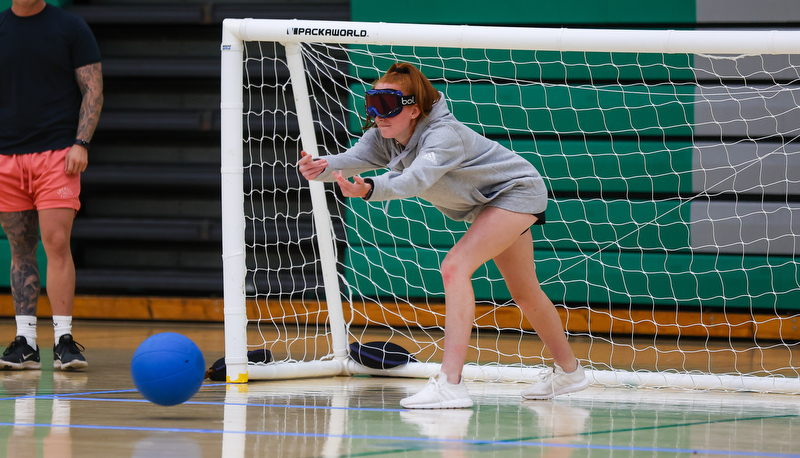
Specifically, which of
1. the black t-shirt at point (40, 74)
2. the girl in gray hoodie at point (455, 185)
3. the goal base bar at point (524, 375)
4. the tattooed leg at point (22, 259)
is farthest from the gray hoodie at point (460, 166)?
the tattooed leg at point (22, 259)

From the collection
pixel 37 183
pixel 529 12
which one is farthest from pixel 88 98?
pixel 529 12

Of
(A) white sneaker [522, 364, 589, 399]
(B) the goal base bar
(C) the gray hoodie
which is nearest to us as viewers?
(C) the gray hoodie

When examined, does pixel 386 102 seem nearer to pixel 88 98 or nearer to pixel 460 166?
pixel 460 166

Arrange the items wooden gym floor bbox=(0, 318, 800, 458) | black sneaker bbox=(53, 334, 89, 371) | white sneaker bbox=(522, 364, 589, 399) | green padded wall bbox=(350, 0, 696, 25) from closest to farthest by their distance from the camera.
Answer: wooden gym floor bbox=(0, 318, 800, 458) < white sneaker bbox=(522, 364, 589, 399) < black sneaker bbox=(53, 334, 89, 371) < green padded wall bbox=(350, 0, 696, 25)

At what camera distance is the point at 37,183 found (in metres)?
4.47

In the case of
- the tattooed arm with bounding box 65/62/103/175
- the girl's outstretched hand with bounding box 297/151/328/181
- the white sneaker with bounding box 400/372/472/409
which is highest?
the tattooed arm with bounding box 65/62/103/175

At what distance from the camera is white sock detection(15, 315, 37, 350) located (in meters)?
4.42

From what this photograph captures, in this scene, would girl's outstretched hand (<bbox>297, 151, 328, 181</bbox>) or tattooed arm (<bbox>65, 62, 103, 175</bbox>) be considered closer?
girl's outstretched hand (<bbox>297, 151, 328, 181</bbox>)

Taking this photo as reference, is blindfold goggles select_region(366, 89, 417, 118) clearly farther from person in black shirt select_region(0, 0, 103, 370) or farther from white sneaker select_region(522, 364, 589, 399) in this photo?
person in black shirt select_region(0, 0, 103, 370)

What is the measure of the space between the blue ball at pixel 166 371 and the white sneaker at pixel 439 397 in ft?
2.47

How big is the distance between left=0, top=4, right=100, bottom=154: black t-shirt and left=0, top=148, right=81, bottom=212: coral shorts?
0.05 metres

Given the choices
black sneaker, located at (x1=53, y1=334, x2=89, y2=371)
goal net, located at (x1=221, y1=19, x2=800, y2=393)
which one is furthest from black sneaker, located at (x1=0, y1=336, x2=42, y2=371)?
goal net, located at (x1=221, y1=19, x2=800, y2=393)

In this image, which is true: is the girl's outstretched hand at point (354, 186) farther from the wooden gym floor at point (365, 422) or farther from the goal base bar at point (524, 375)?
the goal base bar at point (524, 375)

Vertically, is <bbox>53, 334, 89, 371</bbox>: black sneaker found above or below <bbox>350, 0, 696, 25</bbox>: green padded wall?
below
